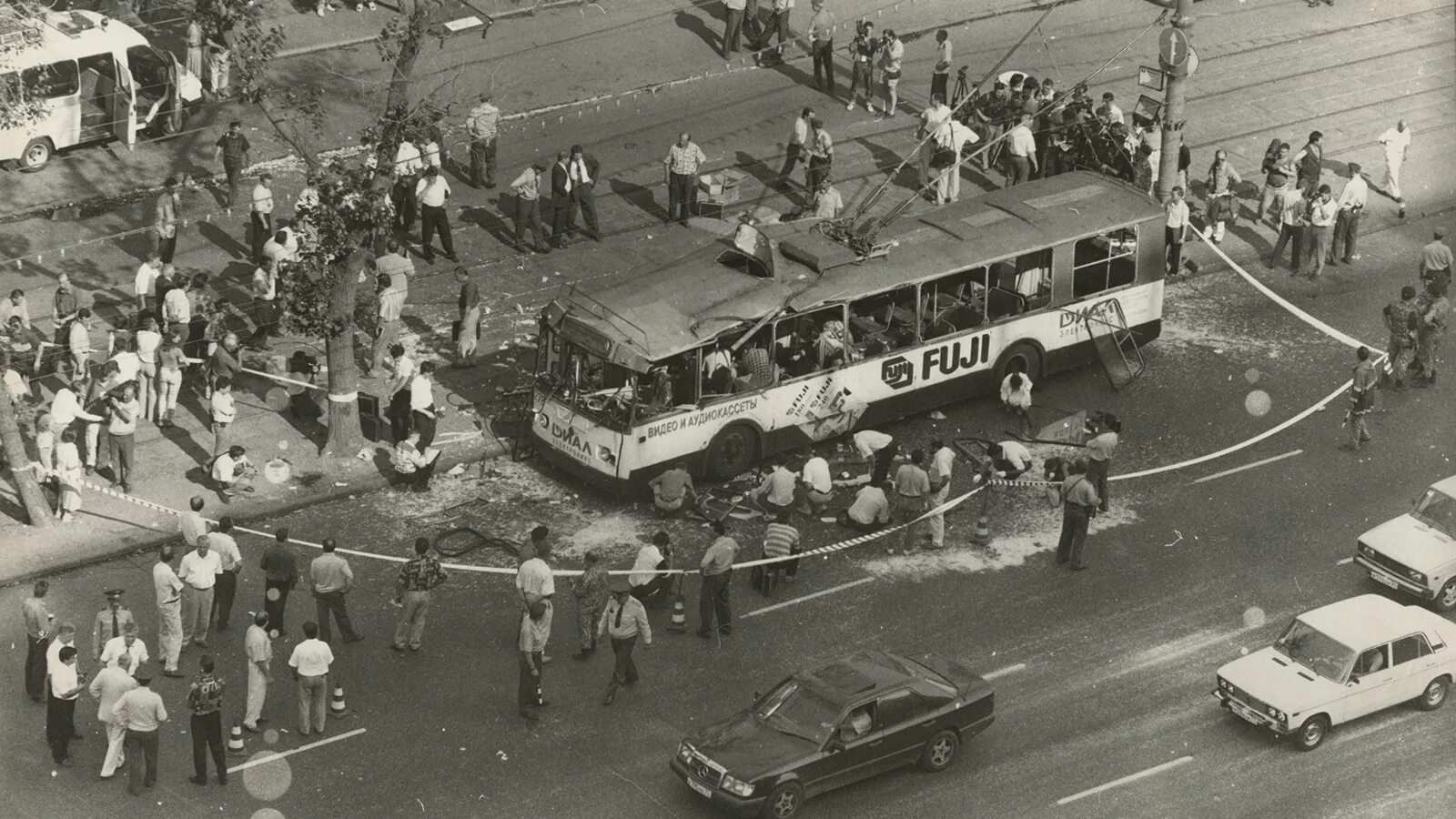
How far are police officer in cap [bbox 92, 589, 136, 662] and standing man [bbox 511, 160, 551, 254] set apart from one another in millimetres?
13518

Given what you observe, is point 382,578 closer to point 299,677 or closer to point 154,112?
point 299,677

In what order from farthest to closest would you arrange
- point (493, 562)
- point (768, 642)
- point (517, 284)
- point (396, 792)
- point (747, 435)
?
point (517, 284) < point (747, 435) < point (493, 562) < point (768, 642) < point (396, 792)

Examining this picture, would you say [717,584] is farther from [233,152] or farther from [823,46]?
[823,46]

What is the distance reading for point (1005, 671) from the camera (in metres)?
25.3

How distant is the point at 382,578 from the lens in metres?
27.2

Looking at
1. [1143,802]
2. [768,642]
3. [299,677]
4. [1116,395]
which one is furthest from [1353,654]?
[299,677]

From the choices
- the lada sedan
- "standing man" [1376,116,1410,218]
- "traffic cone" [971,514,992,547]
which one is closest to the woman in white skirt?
"traffic cone" [971,514,992,547]

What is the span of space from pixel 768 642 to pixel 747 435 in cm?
448

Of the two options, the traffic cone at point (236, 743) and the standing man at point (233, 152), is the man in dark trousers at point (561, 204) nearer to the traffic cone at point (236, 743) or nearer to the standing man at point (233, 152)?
the standing man at point (233, 152)

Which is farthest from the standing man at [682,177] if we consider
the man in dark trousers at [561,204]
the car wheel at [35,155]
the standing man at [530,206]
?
the car wheel at [35,155]

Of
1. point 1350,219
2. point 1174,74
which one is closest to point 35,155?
point 1174,74

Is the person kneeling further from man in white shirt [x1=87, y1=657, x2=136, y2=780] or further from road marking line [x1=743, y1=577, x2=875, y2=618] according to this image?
man in white shirt [x1=87, y1=657, x2=136, y2=780]

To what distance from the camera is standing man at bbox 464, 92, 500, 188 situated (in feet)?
122

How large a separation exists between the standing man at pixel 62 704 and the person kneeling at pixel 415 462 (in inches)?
275
